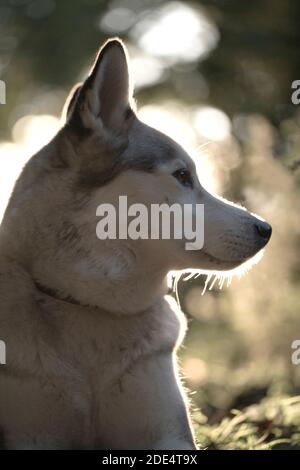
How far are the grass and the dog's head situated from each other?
1.10 metres

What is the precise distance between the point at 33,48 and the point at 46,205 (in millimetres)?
10971

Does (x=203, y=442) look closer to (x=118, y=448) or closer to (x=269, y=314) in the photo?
(x=118, y=448)

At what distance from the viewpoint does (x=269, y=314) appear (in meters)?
8.55

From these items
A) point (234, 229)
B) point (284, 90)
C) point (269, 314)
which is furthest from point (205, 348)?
point (234, 229)

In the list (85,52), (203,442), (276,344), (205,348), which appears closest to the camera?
(203,442)

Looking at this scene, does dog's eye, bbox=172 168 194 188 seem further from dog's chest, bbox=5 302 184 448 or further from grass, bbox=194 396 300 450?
grass, bbox=194 396 300 450

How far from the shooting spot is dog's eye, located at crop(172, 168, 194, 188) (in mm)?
4281

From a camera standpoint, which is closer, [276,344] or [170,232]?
[170,232]

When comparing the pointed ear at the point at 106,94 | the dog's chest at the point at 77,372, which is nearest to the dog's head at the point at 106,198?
the pointed ear at the point at 106,94

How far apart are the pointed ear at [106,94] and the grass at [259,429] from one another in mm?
1843

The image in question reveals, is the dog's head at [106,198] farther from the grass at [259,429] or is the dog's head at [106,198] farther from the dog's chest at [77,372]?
the grass at [259,429]

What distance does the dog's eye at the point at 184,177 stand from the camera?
4.28m

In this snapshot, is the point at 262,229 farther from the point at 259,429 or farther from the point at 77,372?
the point at 259,429

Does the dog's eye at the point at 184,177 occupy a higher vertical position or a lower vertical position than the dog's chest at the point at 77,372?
higher
